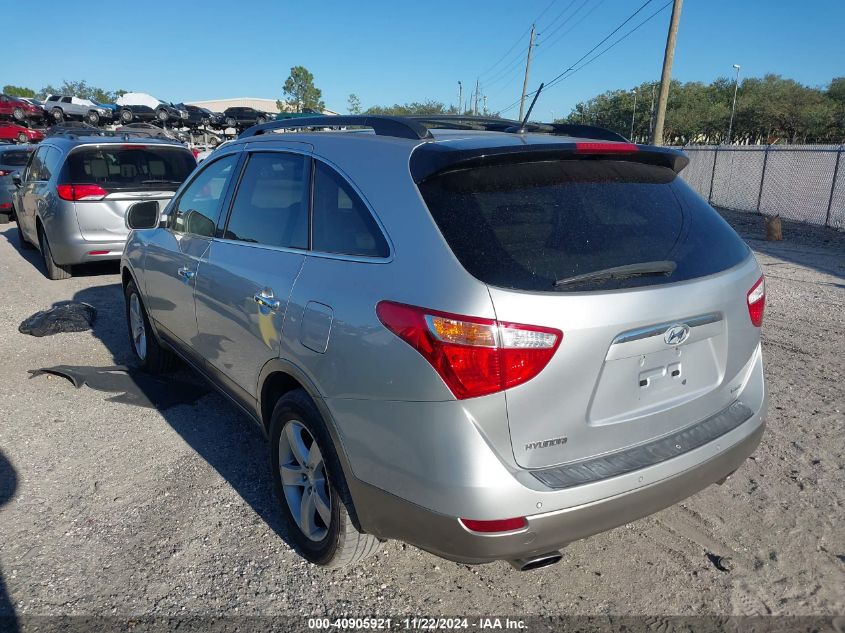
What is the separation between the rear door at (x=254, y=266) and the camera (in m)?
2.90

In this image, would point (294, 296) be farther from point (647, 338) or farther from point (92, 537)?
point (92, 537)

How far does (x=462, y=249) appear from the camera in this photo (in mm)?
2158

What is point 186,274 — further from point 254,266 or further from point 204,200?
point 254,266

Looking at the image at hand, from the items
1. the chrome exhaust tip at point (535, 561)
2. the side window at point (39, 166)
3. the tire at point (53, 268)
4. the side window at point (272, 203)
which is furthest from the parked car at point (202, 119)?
the chrome exhaust tip at point (535, 561)

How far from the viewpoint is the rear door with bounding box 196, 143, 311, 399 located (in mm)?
2902

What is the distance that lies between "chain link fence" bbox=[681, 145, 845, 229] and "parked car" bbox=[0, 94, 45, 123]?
35.6 metres

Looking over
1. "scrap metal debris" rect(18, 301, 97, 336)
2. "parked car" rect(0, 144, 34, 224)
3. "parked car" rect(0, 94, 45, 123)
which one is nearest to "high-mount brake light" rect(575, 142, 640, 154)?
"scrap metal debris" rect(18, 301, 97, 336)

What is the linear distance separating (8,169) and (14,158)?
2.09 feet

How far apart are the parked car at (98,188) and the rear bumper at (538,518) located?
22.1ft

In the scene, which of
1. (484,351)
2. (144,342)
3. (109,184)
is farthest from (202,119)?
(484,351)

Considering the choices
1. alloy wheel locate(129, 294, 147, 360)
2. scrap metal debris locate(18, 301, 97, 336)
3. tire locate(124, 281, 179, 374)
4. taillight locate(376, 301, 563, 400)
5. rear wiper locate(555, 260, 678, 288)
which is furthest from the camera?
scrap metal debris locate(18, 301, 97, 336)

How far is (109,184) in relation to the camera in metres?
7.91

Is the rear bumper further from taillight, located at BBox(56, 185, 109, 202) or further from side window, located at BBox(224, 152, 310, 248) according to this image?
taillight, located at BBox(56, 185, 109, 202)

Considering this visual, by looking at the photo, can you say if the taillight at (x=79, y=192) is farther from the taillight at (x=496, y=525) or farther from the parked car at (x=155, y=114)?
the parked car at (x=155, y=114)
